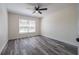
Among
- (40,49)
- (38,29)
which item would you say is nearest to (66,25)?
(40,49)

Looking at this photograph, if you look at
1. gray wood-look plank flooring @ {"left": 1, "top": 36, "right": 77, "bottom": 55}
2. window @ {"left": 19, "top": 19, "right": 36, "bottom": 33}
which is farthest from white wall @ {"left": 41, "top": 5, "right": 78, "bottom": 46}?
window @ {"left": 19, "top": 19, "right": 36, "bottom": 33}

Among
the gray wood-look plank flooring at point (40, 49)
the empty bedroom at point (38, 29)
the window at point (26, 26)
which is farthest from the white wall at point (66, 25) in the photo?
the window at point (26, 26)

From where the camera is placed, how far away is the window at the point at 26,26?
647 cm

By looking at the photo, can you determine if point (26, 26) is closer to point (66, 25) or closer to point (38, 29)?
point (38, 29)

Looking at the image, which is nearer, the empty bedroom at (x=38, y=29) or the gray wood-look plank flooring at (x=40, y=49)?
the gray wood-look plank flooring at (x=40, y=49)

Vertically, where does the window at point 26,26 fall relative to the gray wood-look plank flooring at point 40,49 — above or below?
above

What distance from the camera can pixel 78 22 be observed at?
3.66m

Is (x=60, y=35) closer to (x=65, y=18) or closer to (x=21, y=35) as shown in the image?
(x=65, y=18)

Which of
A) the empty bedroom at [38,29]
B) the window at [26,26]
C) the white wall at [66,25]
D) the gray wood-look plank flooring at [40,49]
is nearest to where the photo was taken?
the gray wood-look plank flooring at [40,49]

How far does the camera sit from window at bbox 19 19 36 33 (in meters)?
6.47

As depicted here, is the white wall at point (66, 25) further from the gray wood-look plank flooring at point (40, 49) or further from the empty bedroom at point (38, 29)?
the gray wood-look plank flooring at point (40, 49)
